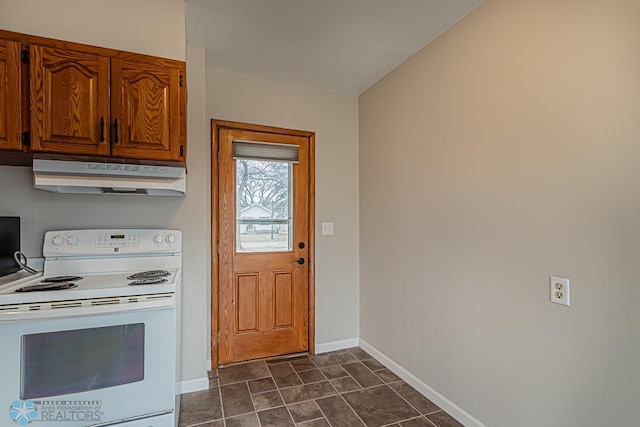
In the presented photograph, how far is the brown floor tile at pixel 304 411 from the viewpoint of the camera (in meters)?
2.12

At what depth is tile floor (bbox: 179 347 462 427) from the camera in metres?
2.09

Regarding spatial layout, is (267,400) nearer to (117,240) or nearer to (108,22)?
(117,240)

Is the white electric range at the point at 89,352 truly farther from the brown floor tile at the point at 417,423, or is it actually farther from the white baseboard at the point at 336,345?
the white baseboard at the point at 336,345

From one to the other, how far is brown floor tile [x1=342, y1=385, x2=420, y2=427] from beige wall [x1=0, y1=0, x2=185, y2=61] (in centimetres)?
268

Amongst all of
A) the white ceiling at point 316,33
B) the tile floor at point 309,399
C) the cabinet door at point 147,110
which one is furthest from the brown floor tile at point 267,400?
the white ceiling at point 316,33

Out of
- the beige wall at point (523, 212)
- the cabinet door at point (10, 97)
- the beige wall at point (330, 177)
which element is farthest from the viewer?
the beige wall at point (330, 177)

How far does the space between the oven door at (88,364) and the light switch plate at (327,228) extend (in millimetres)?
1846

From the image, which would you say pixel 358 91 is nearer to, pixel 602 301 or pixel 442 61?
pixel 442 61

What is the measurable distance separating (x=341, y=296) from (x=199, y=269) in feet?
4.91

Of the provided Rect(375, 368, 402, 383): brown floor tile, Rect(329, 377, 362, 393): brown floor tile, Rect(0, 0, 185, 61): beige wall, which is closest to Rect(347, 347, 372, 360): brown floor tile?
Rect(375, 368, 402, 383): brown floor tile

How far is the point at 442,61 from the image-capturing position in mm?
2283

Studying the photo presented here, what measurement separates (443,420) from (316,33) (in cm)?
282

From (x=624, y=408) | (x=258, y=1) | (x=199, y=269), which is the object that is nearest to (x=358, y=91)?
(x=258, y=1)

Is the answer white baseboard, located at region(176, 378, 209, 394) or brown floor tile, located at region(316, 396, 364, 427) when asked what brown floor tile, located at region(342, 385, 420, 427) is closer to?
brown floor tile, located at region(316, 396, 364, 427)
